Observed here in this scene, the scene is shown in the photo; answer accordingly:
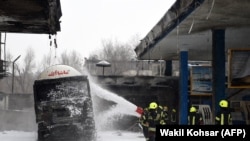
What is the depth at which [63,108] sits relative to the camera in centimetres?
1678

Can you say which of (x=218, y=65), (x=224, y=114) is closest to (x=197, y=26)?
(x=218, y=65)

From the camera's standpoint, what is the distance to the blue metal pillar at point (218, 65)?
17.1 metres

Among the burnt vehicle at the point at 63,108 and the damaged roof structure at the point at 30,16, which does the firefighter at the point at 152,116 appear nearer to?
the burnt vehicle at the point at 63,108

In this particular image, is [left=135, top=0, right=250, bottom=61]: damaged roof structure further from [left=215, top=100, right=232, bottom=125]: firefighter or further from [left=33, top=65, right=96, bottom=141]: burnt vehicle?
[left=33, top=65, right=96, bottom=141]: burnt vehicle

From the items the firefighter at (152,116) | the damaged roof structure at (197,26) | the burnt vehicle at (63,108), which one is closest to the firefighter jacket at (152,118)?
the firefighter at (152,116)

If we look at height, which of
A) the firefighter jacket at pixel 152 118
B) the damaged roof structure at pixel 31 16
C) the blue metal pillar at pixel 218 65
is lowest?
the firefighter jacket at pixel 152 118

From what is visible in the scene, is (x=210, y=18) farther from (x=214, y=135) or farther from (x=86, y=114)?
(x=214, y=135)

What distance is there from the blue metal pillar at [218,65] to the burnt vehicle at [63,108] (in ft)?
16.0

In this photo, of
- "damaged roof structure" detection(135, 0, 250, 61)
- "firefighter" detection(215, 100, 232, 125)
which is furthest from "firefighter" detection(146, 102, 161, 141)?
"damaged roof structure" detection(135, 0, 250, 61)

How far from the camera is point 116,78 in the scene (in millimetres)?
27719

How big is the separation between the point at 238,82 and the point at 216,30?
2.19 meters

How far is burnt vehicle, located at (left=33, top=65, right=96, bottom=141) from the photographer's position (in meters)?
16.5

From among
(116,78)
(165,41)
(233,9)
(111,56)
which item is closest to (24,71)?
(111,56)

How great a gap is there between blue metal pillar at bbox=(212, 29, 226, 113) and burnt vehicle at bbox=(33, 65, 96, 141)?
4876 millimetres
